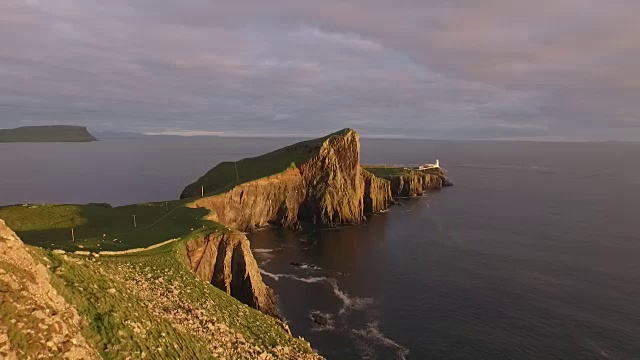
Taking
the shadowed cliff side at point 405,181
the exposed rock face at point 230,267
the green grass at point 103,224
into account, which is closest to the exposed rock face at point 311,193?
the green grass at point 103,224

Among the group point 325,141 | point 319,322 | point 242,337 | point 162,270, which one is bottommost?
point 319,322

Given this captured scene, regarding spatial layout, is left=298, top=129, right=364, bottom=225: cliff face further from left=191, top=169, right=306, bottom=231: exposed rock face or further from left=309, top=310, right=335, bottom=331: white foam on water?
left=309, top=310, right=335, bottom=331: white foam on water

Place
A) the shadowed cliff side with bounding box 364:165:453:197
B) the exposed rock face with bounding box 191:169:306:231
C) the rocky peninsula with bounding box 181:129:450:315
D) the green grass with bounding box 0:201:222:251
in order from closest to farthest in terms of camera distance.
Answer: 1. the green grass with bounding box 0:201:222:251
2. the exposed rock face with bounding box 191:169:306:231
3. the rocky peninsula with bounding box 181:129:450:315
4. the shadowed cliff side with bounding box 364:165:453:197

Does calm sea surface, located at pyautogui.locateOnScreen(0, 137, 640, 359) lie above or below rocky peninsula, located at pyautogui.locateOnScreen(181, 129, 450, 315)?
below

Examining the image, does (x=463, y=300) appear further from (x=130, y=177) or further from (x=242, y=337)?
(x=130, y=177)

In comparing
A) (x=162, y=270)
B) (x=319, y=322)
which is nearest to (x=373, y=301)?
(x=319, y=322)

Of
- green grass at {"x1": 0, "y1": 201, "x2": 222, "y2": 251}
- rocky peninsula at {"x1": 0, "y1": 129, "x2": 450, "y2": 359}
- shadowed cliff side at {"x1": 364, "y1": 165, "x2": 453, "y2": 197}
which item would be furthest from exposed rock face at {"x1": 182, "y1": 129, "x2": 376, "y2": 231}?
shadowed cliff side at {"x1": 364, "y1": 165, "x2": 453, "y2": 197}

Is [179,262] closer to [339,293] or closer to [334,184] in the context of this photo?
[339,293]
